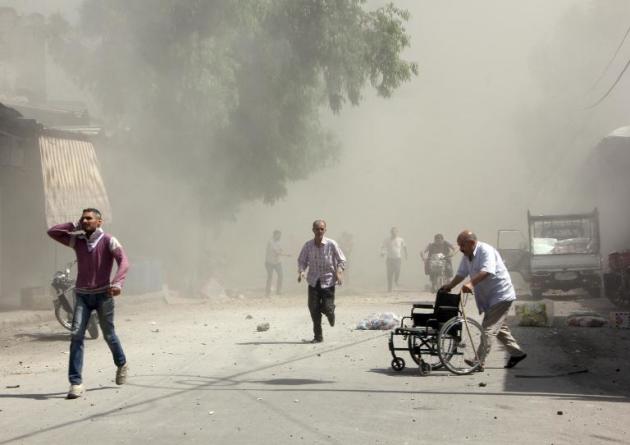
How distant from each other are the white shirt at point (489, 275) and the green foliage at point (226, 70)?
53.2ft

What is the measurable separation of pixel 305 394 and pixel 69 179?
15009 millimetres

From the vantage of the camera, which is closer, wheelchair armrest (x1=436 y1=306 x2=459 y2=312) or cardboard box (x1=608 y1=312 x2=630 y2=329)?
wheelchair armrest (x1=436 y1=306 x2=459 y2=312)

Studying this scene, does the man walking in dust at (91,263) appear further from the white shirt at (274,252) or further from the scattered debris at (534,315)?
the white shirt at (274,252)

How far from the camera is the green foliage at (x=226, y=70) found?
82.4ft

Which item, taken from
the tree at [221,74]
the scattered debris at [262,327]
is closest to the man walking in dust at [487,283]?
the scattered debris at [262,327]

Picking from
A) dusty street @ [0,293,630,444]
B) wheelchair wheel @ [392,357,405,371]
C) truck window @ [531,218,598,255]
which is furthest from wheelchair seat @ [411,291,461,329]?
truck window @ [531,218,598,255]

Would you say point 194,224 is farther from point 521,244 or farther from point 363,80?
point 521,244

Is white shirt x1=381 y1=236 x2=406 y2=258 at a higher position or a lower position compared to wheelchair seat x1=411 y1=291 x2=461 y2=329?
higher

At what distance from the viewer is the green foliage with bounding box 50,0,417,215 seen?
2511 cm

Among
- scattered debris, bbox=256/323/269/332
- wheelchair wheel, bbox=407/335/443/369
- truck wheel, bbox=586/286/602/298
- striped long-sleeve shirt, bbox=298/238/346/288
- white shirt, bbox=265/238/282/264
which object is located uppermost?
white shirt, bbox=265/238/282/264

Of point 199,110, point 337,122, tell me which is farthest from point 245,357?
point 337,122

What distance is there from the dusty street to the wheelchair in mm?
193

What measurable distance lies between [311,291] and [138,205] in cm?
1752

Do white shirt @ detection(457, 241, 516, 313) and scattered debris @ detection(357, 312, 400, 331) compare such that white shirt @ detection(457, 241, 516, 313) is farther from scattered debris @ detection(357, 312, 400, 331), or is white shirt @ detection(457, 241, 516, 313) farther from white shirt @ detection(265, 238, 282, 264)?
white shirt @ detection(265, 238, 282, 264)
